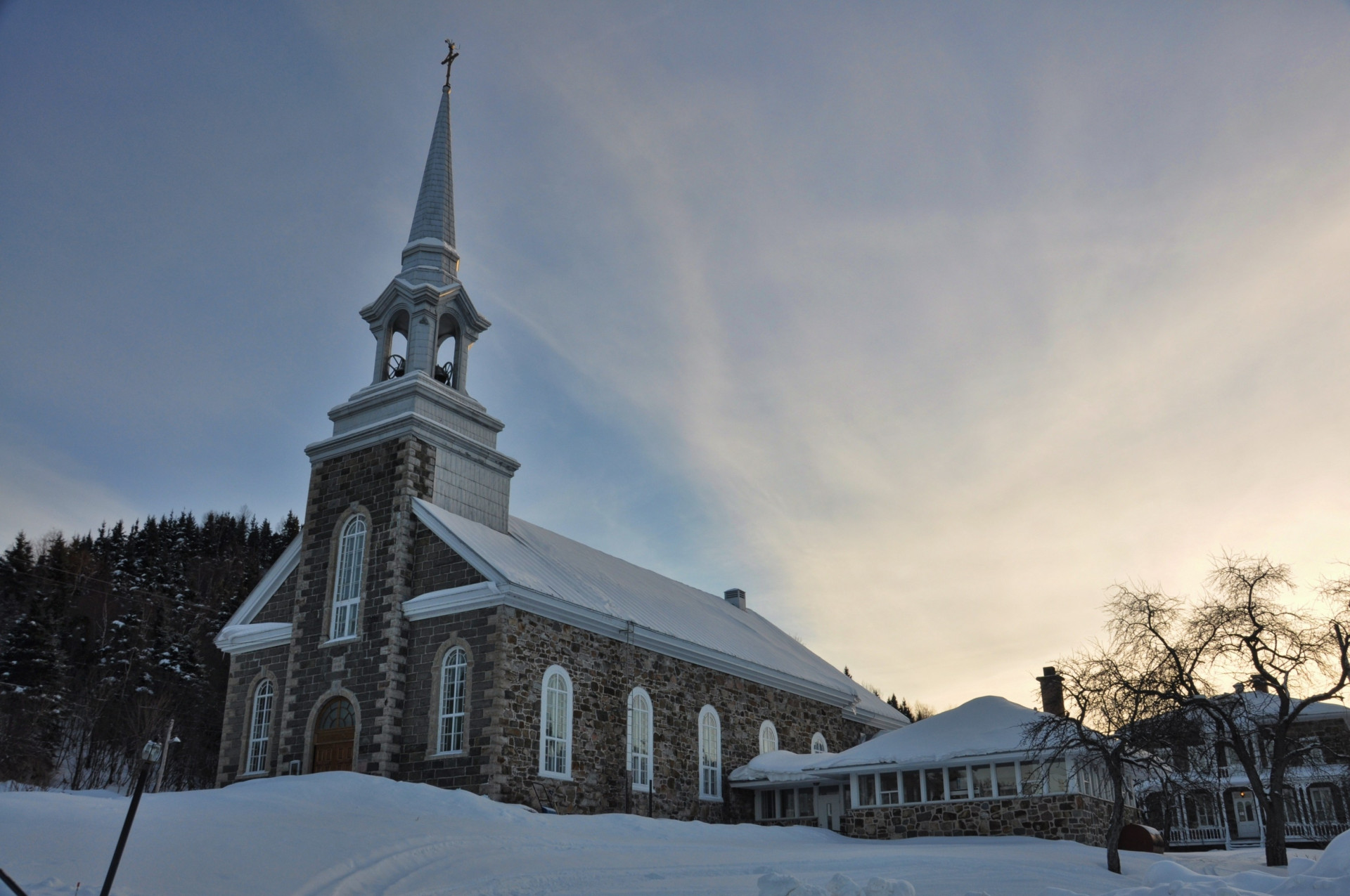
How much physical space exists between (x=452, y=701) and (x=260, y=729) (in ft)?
21.3

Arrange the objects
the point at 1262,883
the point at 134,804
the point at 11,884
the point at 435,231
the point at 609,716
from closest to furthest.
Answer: the point at 11,884 → the point at 134,804 → the point at 1262,883 → the point at 609,716 → the point at 435,231

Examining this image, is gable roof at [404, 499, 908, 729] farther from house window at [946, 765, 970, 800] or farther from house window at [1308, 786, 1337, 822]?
house window at [1308, 786, 1337, 822]

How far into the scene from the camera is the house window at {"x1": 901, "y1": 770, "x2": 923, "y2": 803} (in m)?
23.7

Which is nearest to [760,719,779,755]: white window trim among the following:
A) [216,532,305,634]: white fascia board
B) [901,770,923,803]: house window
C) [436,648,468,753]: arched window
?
[901,770,923,803]: house window

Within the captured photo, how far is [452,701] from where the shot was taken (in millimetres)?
21594

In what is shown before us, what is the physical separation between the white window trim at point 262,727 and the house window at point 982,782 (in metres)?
16.4

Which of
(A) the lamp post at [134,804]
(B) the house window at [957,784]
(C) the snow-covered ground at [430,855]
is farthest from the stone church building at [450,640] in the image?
(A) the lamp post at [134,804]

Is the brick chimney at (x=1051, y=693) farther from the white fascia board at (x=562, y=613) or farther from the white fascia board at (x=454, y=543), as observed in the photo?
the white fascia board at (x=454, y=543)

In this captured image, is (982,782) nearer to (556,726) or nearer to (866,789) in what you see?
(866,789)

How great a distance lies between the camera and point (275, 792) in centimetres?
1705

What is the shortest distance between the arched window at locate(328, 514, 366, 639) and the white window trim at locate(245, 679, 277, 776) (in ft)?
8.97

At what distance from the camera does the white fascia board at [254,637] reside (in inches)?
988

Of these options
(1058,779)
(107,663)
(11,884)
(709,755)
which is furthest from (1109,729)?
(107,663)

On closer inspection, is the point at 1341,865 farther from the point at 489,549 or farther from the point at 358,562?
the point at 358,562
